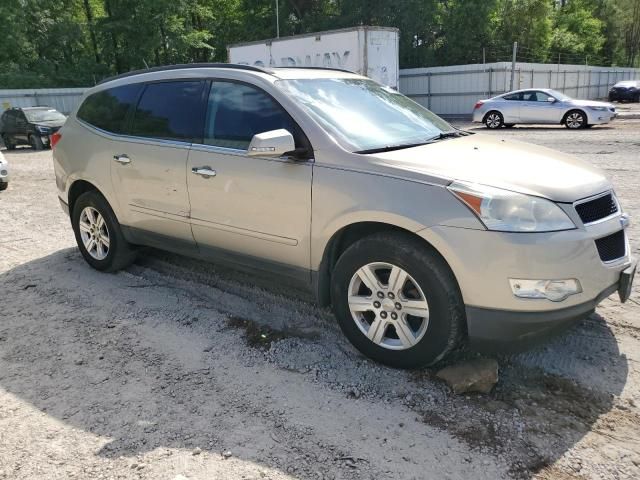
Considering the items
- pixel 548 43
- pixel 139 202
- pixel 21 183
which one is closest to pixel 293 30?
pixel 548 43

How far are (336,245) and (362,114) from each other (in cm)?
101

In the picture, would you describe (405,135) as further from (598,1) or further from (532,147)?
(598,1)

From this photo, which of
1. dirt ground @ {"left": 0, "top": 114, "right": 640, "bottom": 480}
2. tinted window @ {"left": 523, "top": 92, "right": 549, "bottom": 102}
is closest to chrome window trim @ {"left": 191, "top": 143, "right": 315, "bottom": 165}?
dirt ground @ {"left": 0, "top": 114, "right": 640, "bottom": 480}

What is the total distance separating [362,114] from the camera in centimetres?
390

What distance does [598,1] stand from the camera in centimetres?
5788

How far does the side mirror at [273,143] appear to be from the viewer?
3395 mm

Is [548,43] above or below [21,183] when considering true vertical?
above

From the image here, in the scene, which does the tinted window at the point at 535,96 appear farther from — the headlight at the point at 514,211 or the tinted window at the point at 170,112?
the headlight at the point at 514,211

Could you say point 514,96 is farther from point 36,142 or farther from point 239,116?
point 239,116

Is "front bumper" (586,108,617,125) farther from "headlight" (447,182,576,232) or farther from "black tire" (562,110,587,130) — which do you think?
"headlight" (447,182,576,232)

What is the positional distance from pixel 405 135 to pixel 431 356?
1.57 metres

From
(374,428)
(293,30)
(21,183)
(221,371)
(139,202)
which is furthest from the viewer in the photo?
(293,30)

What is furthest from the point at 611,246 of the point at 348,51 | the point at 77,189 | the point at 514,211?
the point at 348,51

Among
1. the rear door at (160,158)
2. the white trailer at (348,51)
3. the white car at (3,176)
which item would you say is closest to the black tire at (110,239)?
the rear door at (160,158)
